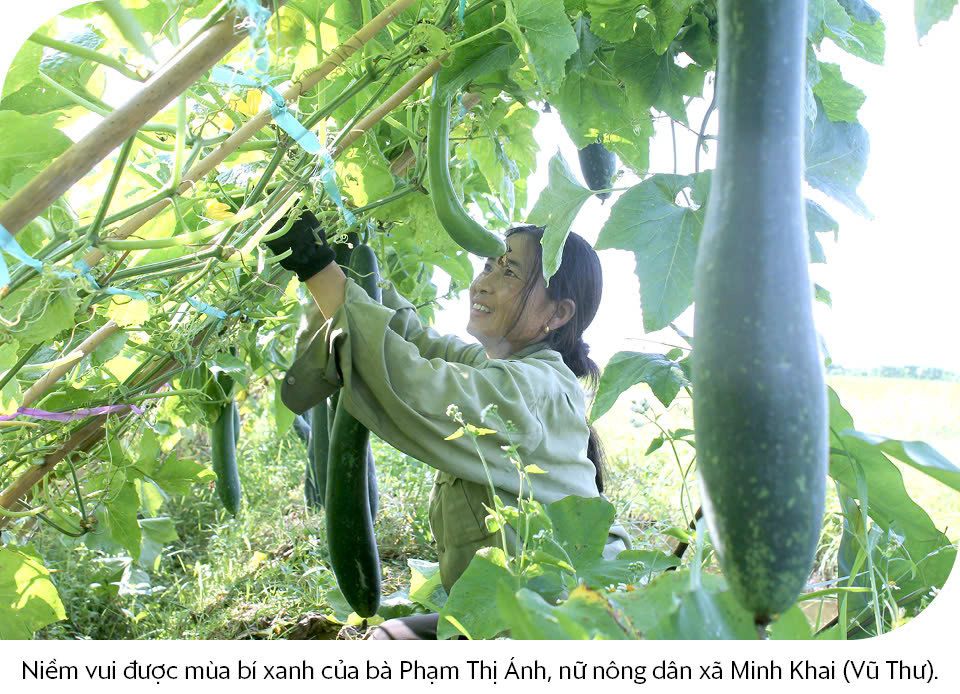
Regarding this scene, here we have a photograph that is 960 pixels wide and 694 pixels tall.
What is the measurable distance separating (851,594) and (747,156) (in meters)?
0.69

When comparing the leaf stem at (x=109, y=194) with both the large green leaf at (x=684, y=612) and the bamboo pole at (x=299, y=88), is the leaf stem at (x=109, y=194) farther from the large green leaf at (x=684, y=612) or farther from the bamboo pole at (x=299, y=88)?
the large green leaf at (x=684, y=612)

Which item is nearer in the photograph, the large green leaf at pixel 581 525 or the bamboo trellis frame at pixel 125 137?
the bamboo trellis frame at pixel 125 137

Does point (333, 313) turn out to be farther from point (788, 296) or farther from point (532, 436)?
point (788, 296)

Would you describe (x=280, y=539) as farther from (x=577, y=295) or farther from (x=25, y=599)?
(x=25, y=599)

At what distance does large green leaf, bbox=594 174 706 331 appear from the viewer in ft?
2.92

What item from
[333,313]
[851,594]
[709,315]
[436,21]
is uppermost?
[436,21]

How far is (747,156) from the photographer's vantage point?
38cm

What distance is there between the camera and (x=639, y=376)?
1052mm

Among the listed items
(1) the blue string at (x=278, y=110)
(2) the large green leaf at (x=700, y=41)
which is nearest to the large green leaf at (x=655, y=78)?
(2) the large green leaf at (x=700, y=41)

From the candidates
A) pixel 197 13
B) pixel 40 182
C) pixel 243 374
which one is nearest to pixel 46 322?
pixel 40 182

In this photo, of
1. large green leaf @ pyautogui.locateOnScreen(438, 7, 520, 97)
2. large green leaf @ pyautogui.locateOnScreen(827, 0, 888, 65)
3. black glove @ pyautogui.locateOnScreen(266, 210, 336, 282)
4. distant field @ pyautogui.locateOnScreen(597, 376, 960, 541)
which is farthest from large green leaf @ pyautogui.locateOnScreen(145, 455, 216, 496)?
distant field @ pyautogui.locateOnScreen(597, 376, 960, 541)

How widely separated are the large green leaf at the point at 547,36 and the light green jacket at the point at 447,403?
49cm

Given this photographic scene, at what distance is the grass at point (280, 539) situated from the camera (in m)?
2.57

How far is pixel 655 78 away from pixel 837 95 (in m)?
0.24
